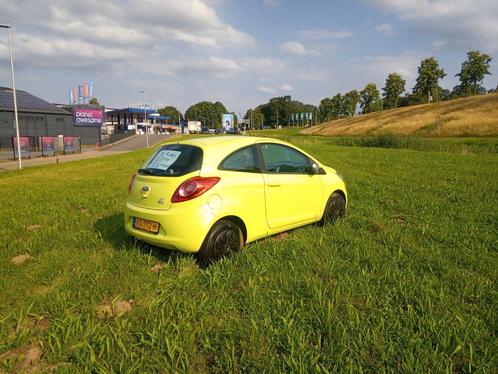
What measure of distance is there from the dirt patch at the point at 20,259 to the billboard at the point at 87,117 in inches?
2019

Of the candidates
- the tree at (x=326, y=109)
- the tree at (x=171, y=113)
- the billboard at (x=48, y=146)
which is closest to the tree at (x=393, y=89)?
the tree at (x=326, y=109)

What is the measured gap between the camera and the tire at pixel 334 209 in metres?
5.63

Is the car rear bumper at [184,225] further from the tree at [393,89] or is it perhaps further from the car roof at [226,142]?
the tree at [393,89]

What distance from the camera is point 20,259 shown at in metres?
4.45

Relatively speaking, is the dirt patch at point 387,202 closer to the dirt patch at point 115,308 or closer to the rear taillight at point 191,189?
the rear taillight at point 191,189

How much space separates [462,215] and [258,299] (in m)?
4.86

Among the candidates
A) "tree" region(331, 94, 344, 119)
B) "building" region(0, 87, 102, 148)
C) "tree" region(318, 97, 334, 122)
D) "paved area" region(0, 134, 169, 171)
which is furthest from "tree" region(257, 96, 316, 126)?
"building" region(0, 87, 102, 148)

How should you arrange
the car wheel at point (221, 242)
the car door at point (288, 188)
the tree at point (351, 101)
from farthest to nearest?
the tree at point (351, 101), the car door at point (288, 188), the car wheel at point (221, 242)

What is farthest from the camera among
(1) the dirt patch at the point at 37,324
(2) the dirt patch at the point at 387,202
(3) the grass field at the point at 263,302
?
(2) the dirt patch at the point at 387,202

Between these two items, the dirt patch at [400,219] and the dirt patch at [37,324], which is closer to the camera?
the dirt patch at [37,324]

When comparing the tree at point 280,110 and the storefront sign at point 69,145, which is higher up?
the tree at point 280,110

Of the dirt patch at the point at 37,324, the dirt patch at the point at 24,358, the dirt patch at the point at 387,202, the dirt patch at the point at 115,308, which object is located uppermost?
the dirt patch at the point at 387,202

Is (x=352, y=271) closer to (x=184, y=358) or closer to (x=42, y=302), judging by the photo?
(x=184, y=358)

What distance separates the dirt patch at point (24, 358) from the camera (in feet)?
8.07
